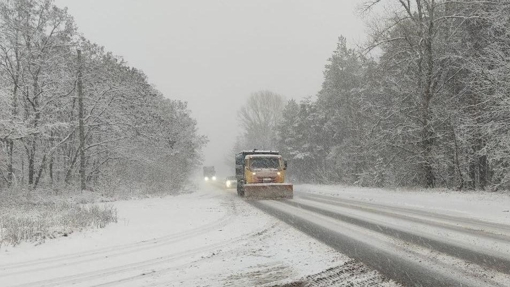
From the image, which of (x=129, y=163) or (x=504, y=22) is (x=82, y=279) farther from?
(x=129, y=163)

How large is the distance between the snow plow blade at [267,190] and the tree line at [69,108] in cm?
865

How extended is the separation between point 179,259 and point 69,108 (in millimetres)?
23525

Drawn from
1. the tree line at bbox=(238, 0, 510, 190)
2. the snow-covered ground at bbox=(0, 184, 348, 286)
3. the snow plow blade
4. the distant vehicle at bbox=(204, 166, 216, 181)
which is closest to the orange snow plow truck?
the snow plow blade

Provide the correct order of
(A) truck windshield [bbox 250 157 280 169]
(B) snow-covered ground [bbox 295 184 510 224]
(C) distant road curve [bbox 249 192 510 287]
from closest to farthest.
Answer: (C) distant road curve [bbox 249 192 510 287] → (B) snow-covered ground [bbox 295 184 510 224] → (A) truck windshield [bbox 250 157 280 169]

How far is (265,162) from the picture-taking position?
2106 centimetres

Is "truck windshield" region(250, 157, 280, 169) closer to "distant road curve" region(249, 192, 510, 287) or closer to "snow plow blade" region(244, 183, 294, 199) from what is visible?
"snow plow blade" region(244, 183, 294, 199)

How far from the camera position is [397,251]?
6414 mm

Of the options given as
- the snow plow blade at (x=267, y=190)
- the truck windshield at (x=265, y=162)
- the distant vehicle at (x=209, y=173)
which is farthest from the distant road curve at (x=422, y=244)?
the distant vehicle at (x=209, y=173)

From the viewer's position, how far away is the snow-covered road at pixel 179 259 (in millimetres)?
5078

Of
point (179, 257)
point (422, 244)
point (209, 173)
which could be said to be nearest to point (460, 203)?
point (422, 244)

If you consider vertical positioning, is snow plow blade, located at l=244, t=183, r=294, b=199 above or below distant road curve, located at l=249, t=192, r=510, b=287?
above

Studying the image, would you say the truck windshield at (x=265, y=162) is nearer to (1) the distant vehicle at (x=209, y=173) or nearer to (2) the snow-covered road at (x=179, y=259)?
(2) the snow-covered road at (x=179, y=259)

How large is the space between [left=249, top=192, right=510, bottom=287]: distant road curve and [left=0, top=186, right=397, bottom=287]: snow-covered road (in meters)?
0.49

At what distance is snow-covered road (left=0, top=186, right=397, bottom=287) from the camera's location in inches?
200
